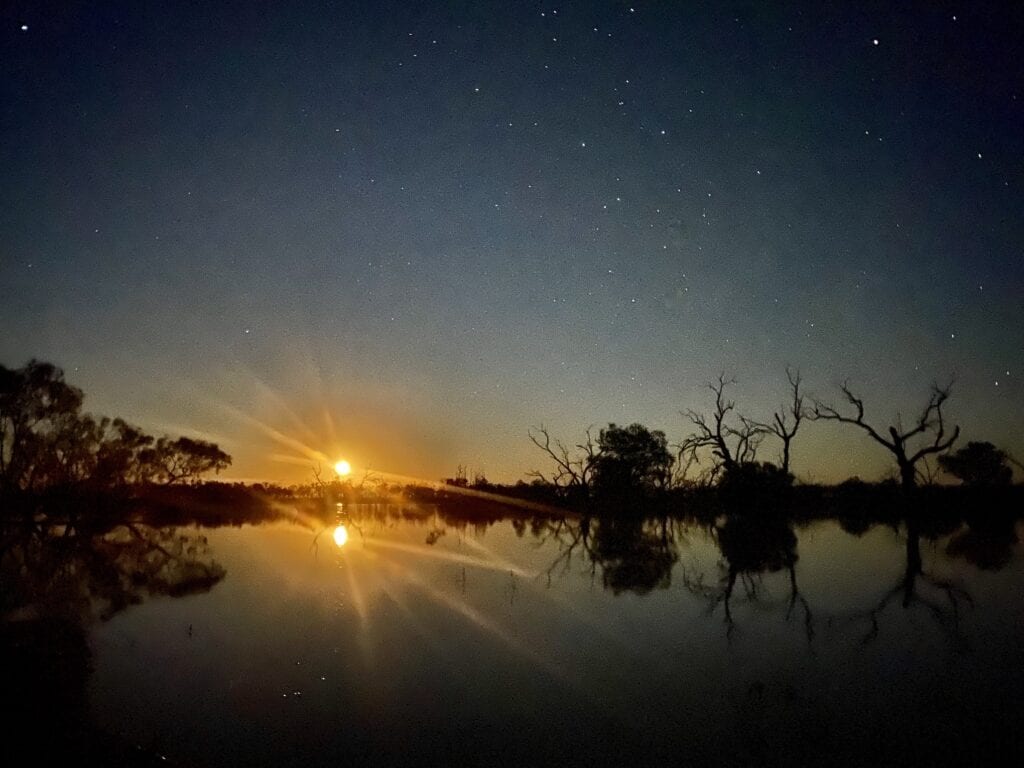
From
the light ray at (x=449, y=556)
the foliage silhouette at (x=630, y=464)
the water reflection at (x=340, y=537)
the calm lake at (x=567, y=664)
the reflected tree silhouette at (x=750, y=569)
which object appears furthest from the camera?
the foliage silhouette at (x=630, y=464)

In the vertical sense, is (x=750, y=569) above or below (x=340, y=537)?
above

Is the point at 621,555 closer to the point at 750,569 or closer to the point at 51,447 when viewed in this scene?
the point at 750,569

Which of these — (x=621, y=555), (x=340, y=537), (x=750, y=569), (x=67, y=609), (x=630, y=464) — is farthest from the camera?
(x=630, y=464)

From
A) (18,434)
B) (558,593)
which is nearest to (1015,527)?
(558,593)

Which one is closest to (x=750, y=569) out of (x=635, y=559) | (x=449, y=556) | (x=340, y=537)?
(x=635, y=559)

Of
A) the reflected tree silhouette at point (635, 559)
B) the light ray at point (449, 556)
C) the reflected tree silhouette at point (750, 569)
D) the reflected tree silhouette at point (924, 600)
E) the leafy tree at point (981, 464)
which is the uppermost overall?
the leafy tree at point (981, 464)

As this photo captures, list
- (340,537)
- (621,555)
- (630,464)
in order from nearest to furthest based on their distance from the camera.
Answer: (621,555) < (340,537) < (630,464)

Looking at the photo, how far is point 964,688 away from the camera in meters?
7.03

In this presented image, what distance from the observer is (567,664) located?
841cm

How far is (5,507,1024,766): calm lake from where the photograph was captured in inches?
230

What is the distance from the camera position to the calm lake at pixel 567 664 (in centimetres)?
585

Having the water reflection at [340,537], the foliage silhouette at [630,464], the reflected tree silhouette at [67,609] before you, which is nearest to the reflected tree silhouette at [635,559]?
the reflected tree silhouette at [67,609]

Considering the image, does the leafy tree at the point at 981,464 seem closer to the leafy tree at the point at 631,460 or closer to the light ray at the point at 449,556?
the leafy tree at the point at 631,460

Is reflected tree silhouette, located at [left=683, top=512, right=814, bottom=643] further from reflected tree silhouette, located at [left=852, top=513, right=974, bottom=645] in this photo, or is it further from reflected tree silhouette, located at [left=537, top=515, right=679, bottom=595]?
reflected tree silhouette, located at [left=537, top=515, right=679, bottom=595]
